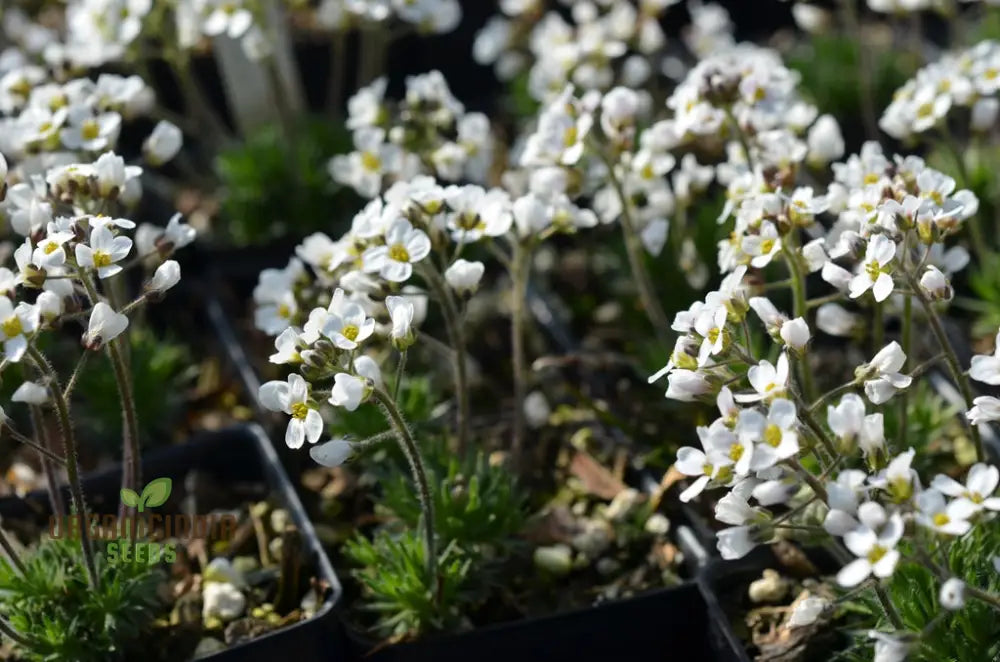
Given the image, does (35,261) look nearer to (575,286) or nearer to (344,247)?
(344,247)

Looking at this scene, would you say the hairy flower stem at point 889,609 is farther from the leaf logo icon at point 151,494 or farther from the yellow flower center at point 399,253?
the leaf logo icon at point 151,494

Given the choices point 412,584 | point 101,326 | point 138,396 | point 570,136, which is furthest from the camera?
point 138,396

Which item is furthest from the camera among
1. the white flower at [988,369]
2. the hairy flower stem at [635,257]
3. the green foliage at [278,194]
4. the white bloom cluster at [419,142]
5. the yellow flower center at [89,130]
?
the green foliage at [278,194]

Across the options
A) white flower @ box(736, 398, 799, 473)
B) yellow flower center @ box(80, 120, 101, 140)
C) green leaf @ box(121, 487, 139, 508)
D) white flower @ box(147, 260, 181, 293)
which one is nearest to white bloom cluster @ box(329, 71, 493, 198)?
yellow flower center @ box(80, 120, 101, 140)

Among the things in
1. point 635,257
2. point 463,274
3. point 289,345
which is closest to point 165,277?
point 289,345

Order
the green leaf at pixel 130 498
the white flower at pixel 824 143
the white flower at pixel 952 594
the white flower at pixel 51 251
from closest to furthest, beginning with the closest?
1. the white flower at pixel 952 594
2. the white flower at pixel 51 251
3. the green leaf at pixel 130 498
4. the white flower at pixel 824 143

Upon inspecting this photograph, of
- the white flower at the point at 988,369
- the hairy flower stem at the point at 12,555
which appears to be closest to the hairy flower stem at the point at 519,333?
the white flower at the point at 988,369

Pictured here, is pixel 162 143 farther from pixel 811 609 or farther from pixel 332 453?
pixel 811 609

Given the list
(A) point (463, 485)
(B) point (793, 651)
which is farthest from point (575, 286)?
(B) point (793, 651)
